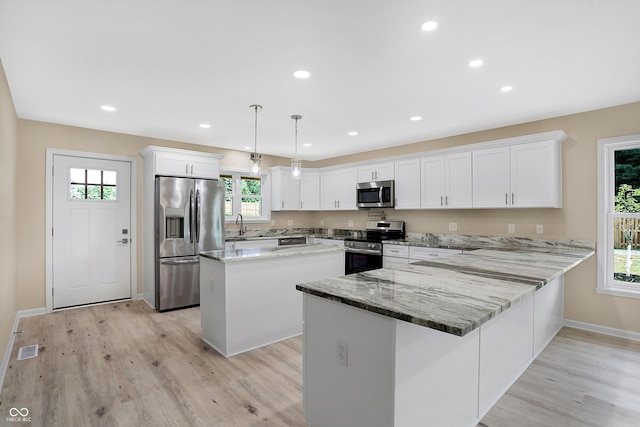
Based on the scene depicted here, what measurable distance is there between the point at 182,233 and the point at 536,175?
4.54m

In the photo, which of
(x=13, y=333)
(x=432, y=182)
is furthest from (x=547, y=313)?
(x=13, y=333)

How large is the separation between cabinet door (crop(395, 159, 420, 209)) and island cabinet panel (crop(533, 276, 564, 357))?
204 centimetres

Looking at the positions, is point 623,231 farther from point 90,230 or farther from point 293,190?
point 90,230

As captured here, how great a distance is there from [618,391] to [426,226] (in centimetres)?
301

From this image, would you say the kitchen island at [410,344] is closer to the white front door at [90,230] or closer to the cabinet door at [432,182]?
the cabinet door at [432,182]

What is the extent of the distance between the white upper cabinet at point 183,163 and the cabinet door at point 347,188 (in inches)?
88.1

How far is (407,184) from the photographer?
5027mm

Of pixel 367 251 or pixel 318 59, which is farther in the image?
pixel 367 251

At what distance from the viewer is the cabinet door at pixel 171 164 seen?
4430mm

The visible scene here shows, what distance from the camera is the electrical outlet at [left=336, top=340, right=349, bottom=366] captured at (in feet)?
5.17

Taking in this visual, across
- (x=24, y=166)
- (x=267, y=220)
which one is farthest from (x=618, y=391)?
(x=24, y=166)

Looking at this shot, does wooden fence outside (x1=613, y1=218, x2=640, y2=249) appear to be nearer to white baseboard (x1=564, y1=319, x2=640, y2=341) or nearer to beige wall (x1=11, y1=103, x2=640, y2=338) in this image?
beige wall (x1=11, y1=103, x2=640, y2=338)

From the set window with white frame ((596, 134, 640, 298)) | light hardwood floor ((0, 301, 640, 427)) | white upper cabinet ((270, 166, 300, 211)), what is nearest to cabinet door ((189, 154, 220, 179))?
white upper cabinet ((270, 166, 300, 211))

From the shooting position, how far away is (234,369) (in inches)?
106
